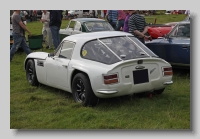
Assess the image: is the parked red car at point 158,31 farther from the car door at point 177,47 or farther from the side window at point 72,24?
the car door at point 177,47

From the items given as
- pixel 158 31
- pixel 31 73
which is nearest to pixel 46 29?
pixel 158 31

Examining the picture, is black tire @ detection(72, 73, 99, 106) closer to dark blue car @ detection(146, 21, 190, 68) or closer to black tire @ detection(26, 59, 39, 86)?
black tire @ detection(26, 59, 39, 86)

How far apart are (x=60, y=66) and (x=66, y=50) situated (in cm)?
34

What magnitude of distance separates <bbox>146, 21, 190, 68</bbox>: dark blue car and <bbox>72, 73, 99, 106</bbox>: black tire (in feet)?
8.75

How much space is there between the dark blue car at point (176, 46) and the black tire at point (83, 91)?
2.67 metres

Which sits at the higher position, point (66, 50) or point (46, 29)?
point (46, 29)

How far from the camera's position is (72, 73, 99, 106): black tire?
549cm

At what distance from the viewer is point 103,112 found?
5.44m

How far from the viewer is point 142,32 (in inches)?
296

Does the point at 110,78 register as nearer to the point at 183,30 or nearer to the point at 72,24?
the point at 183,30

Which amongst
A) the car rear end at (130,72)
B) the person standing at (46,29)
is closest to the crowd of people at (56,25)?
the person standing at (46,29)

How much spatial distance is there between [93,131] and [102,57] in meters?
1.35

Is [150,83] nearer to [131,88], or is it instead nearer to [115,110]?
[131,88]

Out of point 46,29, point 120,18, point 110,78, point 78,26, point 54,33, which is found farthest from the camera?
point 46,29
